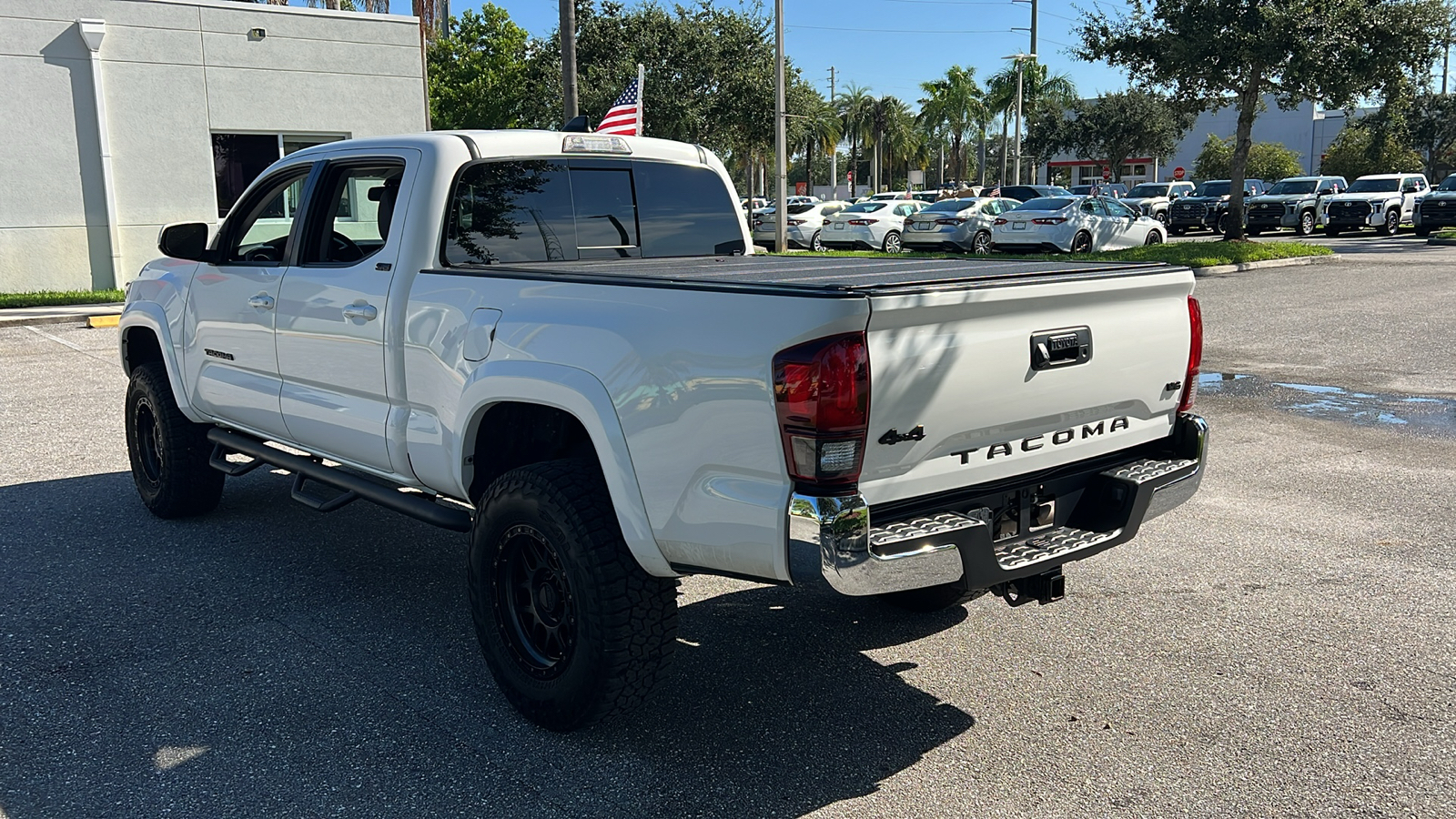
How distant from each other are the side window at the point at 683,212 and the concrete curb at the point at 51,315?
13743mm

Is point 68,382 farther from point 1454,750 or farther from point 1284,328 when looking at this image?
point 1284,328

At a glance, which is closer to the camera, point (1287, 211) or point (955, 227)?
point (955, 227)

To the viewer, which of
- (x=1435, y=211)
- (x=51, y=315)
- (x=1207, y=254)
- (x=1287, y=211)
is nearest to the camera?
(x=51, y=315)

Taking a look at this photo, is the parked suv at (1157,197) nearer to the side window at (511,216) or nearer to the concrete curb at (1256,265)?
the concrete curb at (1256,265)

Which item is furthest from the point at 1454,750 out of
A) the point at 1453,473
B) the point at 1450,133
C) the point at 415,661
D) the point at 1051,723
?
the point at 1450,133

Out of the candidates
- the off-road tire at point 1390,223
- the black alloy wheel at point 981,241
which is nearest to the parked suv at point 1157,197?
the off-road tire at point 1390,223

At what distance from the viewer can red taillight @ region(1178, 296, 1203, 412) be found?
4152mm

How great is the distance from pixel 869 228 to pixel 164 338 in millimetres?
25375

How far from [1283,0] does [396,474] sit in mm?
22427

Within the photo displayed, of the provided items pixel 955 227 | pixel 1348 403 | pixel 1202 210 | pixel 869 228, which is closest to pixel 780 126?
pixel 869 228

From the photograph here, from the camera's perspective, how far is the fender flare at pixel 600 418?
3.49 m

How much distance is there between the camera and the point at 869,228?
99.0 ft

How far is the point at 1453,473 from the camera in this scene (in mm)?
7109

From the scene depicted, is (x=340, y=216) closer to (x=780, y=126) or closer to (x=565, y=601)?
(x=565, y=601)
